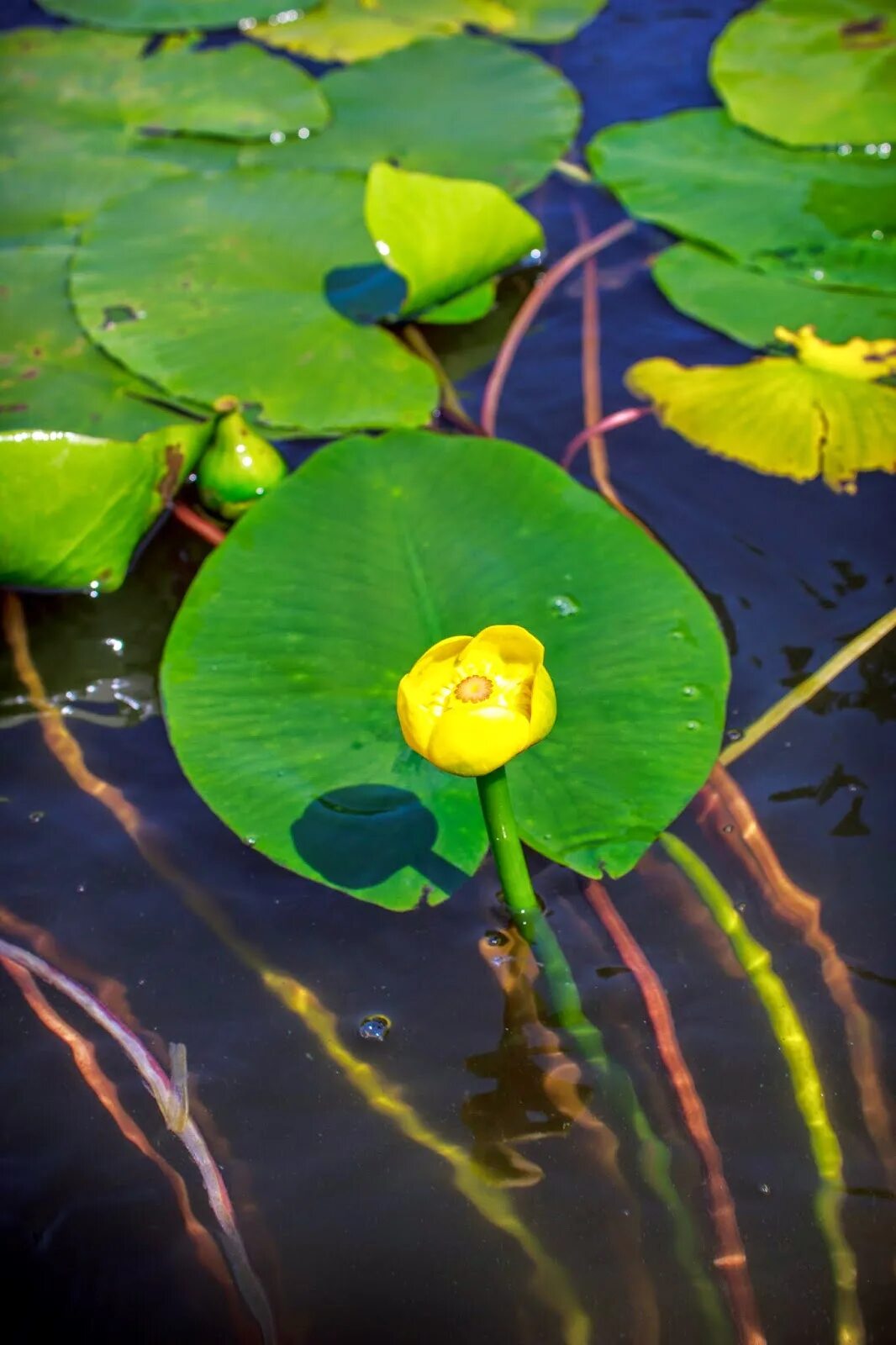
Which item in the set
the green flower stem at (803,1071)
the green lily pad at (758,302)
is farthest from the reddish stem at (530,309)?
the green flower stem at (803,1071)

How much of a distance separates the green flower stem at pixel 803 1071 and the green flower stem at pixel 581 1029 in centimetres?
14

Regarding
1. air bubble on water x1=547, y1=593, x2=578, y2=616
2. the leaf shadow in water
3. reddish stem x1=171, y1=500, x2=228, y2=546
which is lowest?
the leaf shadow in water

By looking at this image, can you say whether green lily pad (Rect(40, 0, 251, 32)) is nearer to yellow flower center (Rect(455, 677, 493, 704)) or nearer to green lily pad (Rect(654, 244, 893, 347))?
green lily pad (Rect(654, 244, 893, 347))

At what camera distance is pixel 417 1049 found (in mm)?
1355

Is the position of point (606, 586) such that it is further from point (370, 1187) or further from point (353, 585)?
point (370, 1187)

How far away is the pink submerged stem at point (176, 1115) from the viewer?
1.18m

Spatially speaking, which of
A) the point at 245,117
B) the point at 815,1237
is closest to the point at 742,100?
the point at 245,117

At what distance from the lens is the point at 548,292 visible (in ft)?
7.90

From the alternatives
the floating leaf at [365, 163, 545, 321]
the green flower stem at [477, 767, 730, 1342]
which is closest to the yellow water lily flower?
the green flower stem at [477, 767, 730, 1342]

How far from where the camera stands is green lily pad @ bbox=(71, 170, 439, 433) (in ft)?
6.50

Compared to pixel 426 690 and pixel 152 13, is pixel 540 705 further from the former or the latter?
pixel 152 13

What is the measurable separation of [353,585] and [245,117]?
160cm

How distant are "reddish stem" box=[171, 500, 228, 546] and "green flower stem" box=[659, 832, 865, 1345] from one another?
941 millimetres

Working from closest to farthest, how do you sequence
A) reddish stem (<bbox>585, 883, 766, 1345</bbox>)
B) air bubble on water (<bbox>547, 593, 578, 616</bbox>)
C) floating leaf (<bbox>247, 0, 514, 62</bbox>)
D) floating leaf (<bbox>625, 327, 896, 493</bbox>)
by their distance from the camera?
reddish stem (<bbox>585, 883, 766, 1345</bbox>) → air bubble on water (<bbox>547, 593, 578, 616</bbox>) → floating leaf (<bbox>625, 327, 896, 493</bbox>) → floating leaf (<bbox>247, 0, 514, 62</bbox>)
